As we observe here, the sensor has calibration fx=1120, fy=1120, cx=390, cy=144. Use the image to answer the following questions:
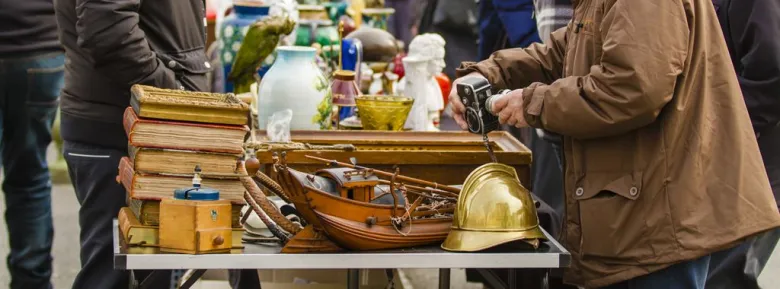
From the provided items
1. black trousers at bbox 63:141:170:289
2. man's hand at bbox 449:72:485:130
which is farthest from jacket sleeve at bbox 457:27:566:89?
black trousers at bbox 63:141:170:289

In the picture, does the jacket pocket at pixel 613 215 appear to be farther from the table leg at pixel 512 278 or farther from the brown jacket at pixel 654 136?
the table leg at pixel 512 278

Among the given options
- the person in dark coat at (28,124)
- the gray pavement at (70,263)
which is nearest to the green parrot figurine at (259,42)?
the person in dark coat at (28,124)

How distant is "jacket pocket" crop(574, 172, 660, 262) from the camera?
98.2 inches

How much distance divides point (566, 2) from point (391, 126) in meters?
0.93

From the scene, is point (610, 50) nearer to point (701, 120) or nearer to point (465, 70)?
point (701, 120)

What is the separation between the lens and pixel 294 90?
3428mm

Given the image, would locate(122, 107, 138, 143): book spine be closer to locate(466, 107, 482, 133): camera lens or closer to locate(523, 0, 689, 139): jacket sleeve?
locate(466, 107, 482, 133): camera lens

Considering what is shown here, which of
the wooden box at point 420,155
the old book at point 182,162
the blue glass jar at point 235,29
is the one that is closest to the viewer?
the old book at point 182,162

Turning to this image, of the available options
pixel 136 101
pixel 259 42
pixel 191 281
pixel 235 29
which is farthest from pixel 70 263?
pixel 136 101

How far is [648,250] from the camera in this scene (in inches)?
98.2

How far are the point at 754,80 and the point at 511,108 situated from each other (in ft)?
4.16

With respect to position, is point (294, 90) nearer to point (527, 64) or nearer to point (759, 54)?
point (527, 64)

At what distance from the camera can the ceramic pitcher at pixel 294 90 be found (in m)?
3.43

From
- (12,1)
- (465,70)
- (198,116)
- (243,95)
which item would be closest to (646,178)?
(465,70)
